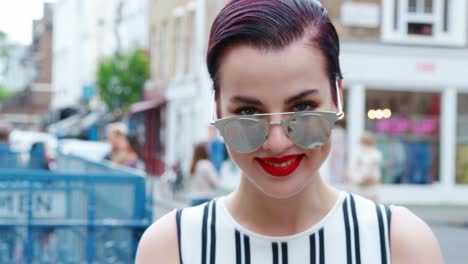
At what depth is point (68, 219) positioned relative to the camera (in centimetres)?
692

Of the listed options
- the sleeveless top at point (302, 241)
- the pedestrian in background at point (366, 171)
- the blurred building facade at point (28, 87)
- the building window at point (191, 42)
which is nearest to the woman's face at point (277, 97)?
the sleeveless top at point (302, 241)

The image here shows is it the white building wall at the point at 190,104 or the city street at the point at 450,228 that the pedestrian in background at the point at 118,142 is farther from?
the white building wall at the point at 190,104

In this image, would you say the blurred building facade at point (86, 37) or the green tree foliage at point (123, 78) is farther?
the blurred building facade at point (86, 37)

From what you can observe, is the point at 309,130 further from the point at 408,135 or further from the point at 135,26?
the point at 135,26

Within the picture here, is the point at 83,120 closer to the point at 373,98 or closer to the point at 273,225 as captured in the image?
the point at 373,98

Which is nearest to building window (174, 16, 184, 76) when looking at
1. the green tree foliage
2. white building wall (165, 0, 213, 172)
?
white building wall (165, 0, 213, 172)

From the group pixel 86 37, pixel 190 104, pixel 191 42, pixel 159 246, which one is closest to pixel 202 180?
pixel 159 246

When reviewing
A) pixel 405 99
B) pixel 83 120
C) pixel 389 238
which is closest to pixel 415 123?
pixel 405 99

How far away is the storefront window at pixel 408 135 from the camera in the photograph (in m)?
22.6

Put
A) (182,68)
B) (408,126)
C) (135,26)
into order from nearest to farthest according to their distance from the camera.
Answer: (408,126)
(182,68)
(135,26)

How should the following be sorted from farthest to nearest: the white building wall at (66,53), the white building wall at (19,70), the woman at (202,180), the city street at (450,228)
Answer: the white building wall at (19,70)
the white building wall at (66,53)
the city street at (450,228)
the woman at (202,180)

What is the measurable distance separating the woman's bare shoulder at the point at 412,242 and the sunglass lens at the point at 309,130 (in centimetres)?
21

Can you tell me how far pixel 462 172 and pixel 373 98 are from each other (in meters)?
3.02

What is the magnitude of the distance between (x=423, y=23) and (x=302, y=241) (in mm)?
22106
